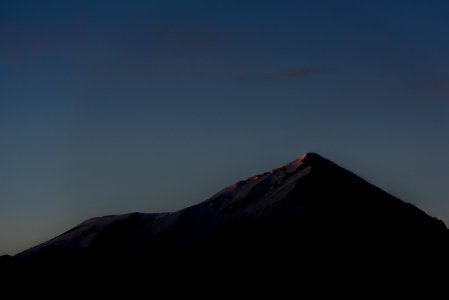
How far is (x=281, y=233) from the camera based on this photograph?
2808cm

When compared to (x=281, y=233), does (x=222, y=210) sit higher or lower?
higher

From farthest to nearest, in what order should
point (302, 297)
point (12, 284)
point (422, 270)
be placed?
point (12, 284) → point (422, 270) → point (302, 297)

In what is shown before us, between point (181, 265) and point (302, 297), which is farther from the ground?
point (181, 265)

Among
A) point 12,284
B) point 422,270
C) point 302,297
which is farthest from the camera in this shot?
point 12,284

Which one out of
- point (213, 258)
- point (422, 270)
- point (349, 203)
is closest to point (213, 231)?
point (213, 258)

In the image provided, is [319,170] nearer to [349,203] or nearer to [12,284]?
[349,203]

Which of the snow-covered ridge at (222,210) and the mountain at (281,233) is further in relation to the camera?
the snow-covered ridge at (222,210)

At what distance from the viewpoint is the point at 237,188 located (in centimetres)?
3053

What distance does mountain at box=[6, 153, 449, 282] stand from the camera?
2806 cm

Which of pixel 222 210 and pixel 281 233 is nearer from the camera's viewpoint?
pixel 281 233

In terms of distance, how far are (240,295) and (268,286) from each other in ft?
3.43

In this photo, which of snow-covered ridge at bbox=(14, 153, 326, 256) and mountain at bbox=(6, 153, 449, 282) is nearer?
mountain at bbox=(6, 153, 449, 282)

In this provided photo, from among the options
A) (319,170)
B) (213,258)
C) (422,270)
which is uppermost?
(319,170)

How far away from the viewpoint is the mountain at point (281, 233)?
28062mm
